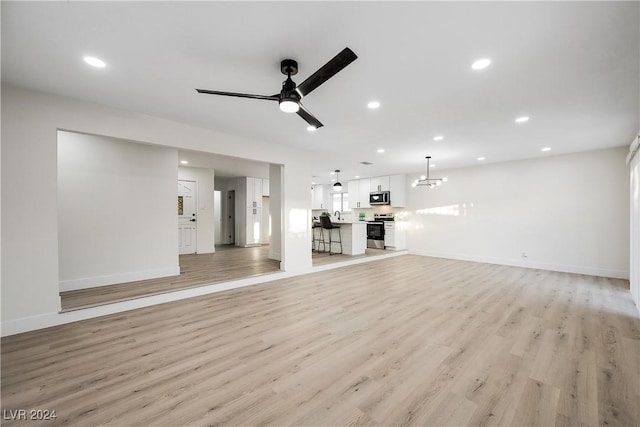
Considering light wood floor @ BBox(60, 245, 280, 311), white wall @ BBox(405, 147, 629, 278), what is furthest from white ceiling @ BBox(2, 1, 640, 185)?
light wood floor @ BBox(60, 245, 280, 311)

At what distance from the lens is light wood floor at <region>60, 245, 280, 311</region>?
135 inches

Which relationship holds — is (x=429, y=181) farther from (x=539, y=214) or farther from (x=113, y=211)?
(x=113, y=211)

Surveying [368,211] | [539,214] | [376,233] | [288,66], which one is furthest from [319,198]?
[288,66]

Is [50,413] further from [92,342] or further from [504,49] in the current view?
[504,49]

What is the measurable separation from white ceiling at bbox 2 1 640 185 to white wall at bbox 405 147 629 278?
1835 mm

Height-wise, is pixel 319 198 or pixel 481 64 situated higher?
pixel 481 64

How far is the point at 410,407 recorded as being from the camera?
1670 millimetres

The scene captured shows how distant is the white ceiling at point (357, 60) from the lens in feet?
5.75

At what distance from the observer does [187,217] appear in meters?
7.02

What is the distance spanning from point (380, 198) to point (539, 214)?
4154mm

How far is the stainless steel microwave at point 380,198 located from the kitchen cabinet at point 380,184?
5.8 inches

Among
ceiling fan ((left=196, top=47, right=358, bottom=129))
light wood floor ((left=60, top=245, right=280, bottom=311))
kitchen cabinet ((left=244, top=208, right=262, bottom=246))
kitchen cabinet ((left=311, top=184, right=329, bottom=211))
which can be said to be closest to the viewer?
ceiling fan ((left=196, top=47, right=358, bottom=129))

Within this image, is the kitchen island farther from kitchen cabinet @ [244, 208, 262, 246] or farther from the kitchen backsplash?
kitchen cabinet @ [244, 208, 262, 246]

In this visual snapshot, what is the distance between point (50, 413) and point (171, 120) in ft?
11.3
